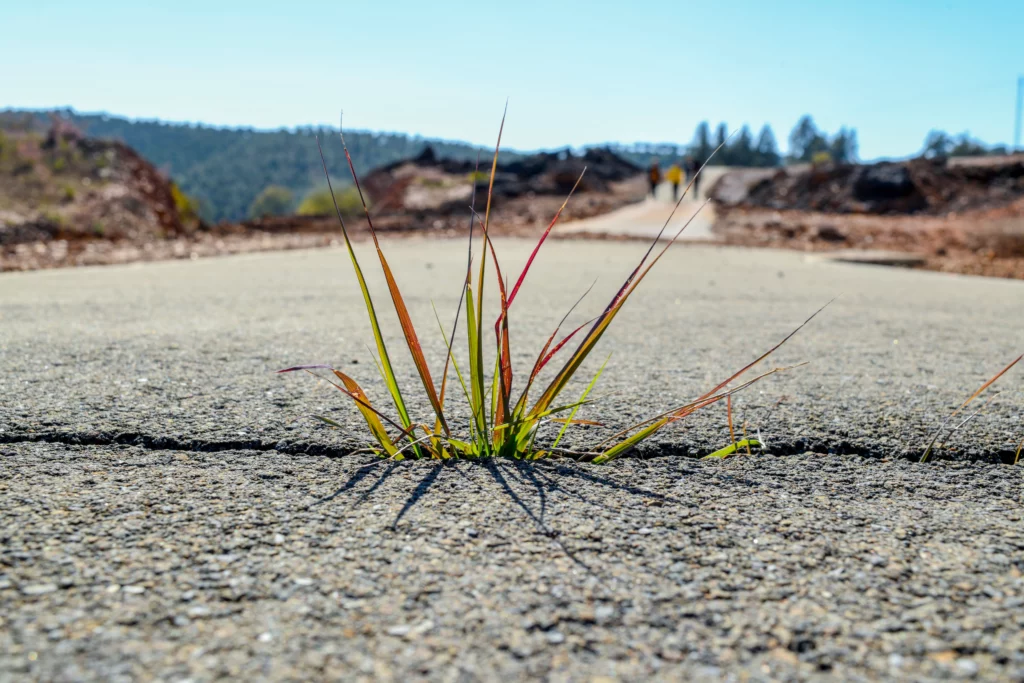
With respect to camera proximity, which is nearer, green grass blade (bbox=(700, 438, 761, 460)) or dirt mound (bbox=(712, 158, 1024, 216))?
green grass blade (bbox=(700, 438, 761, 460))

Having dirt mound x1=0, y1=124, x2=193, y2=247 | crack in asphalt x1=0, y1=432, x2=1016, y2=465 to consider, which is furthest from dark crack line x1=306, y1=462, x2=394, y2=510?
dirt mound x1=0, y1=124, x2=193, y2=247

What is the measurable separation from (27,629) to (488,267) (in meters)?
6.94

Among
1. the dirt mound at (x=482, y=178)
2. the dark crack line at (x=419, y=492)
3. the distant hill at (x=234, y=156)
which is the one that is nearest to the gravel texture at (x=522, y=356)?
the dark crack line at (x=419, y=492)

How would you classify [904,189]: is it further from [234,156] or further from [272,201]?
[234,156]

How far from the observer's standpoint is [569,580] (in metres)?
1.19

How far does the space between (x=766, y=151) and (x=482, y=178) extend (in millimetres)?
60050

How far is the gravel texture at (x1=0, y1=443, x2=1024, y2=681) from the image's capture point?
39.4 inches

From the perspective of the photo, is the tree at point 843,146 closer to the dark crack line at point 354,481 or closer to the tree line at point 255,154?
the tree line at point 255,154

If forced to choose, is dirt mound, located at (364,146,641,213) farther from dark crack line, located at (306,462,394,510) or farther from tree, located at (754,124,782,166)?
tree, located at (754,124,782,166)

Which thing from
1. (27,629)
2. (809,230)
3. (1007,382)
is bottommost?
(27,629)

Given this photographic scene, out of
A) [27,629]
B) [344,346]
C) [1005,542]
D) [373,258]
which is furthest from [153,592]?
[373,258]

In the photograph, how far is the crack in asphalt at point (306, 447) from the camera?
1765mm

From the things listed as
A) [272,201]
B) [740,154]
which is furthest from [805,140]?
[272,201]

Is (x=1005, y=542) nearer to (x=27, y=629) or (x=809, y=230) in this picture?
(x=27, y=629)
